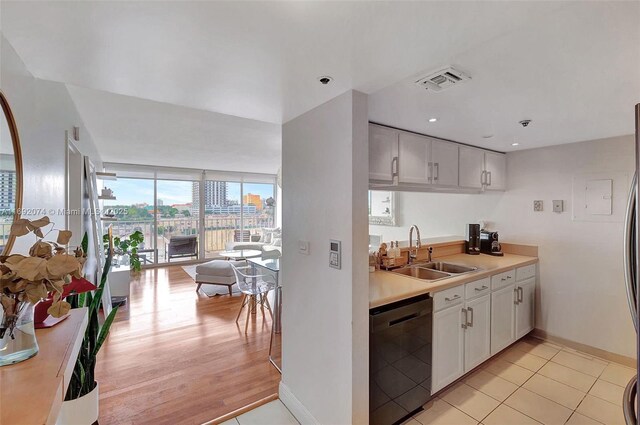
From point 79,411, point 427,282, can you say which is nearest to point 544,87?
point 427,282

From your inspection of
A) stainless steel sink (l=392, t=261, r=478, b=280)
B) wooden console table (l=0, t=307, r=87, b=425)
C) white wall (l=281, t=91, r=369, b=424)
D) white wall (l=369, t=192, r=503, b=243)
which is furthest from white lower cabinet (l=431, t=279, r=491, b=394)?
wooden console table (l=0, t=307, r=87, b=425)

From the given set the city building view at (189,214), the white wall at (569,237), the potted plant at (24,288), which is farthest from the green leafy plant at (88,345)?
the city building view at (189,214)

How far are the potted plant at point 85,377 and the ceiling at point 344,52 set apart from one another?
3.77 ft

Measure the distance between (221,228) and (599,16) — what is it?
8114 millimetres

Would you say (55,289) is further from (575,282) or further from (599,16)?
(575,282)

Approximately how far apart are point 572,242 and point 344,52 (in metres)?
3.27

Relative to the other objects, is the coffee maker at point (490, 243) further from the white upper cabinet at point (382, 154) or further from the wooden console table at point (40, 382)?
the wooden console table at point (40, 382)

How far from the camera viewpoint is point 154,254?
707 cm

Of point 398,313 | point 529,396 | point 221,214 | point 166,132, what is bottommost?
point 529,396

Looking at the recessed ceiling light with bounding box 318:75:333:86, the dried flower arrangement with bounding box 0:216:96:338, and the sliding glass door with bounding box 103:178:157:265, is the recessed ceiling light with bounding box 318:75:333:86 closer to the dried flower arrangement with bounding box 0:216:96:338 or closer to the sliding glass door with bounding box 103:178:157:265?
the dried flower arrangement with bounding box 0:216:96:338

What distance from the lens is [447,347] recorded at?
2.17 meters

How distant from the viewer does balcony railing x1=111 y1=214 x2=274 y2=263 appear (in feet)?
22.5

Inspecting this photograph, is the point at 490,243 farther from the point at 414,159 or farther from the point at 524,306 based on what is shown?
the point at 414,159

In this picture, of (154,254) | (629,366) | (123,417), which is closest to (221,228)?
(154,254)
